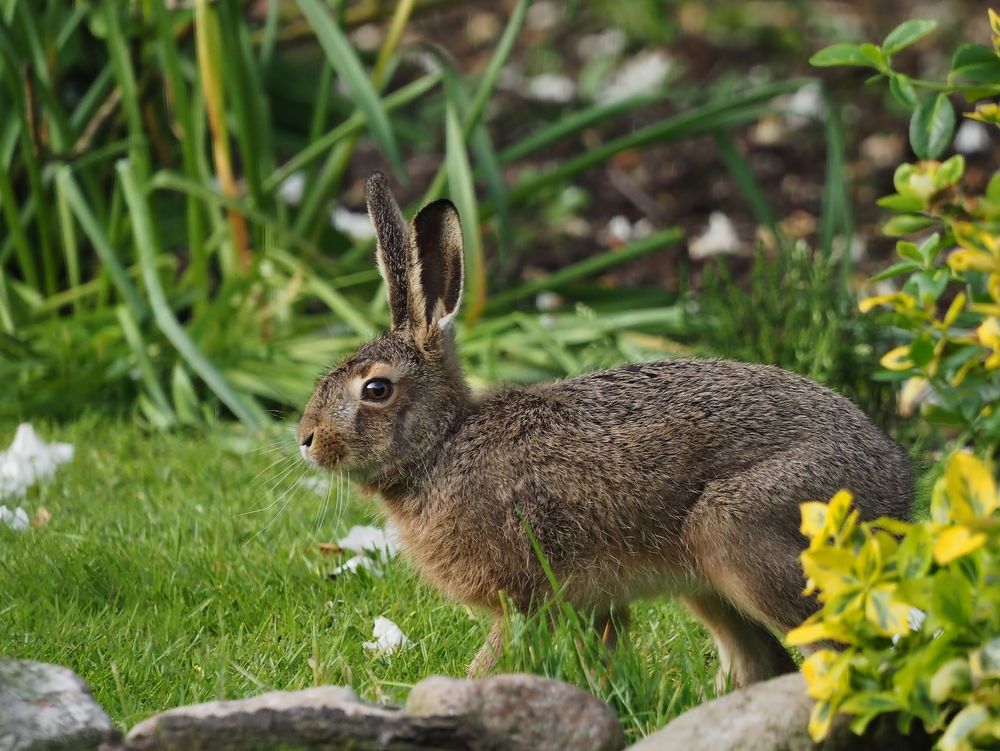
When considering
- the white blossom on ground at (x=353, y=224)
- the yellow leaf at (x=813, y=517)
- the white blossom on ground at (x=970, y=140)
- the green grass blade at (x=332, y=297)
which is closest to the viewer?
the yellow leaf at (x=813, y=517)

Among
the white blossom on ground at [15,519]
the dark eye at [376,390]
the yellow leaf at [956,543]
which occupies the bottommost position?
the white blossom on ground at [15,519]

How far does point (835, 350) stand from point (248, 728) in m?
3.48

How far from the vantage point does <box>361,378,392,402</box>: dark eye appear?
4.06 m

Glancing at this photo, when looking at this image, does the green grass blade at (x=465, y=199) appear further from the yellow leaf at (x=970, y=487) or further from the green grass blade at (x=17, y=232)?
the yellow leaf at (x=970, y=487)

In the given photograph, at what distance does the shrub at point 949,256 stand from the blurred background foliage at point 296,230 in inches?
98.4

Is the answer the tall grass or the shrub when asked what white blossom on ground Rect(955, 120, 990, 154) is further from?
the shrub

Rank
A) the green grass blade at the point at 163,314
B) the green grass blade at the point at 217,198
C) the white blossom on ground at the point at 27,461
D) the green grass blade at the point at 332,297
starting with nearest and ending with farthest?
the white blossom on ground at the point at 27,461 → the green grass blade at the point at 163,314 → the green grass blade at the point at 332,297 → the green grass blade at the point at 217,198

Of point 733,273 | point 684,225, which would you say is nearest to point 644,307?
point 733,273

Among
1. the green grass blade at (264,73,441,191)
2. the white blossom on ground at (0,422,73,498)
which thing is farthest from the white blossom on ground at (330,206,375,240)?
the white blossom on ground at (0,422,73,498)

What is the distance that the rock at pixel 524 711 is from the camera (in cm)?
279

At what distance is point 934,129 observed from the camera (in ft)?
9.91

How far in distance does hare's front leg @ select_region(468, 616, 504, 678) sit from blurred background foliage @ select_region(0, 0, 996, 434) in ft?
7.41

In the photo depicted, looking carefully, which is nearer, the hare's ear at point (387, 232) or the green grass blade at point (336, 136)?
the hare's ear at point (387, 232)

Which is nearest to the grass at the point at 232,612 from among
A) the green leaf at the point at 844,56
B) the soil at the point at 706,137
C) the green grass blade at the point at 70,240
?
the green leaf at the point at 844,56
